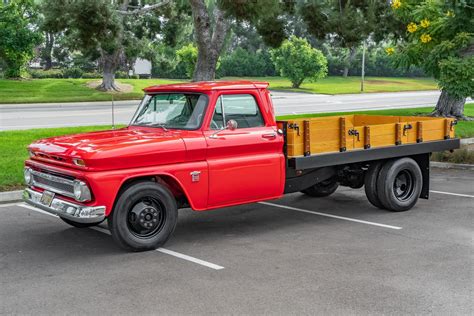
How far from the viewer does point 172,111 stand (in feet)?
25.7

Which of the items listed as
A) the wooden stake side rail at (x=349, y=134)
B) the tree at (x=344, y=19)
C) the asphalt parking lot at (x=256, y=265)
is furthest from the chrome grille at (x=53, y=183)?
the tree at (x=344, y=19)

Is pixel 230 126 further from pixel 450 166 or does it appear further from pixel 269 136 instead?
pixel 450 166

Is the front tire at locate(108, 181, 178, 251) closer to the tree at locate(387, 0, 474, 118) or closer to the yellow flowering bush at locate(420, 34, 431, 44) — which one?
the tree at locate(387, 0, 474, 118)

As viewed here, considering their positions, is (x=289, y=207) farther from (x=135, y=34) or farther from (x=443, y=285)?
(x=135, y=34)

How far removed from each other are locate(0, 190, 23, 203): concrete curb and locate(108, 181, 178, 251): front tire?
3.86 meters

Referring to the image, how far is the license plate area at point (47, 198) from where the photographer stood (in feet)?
22.9

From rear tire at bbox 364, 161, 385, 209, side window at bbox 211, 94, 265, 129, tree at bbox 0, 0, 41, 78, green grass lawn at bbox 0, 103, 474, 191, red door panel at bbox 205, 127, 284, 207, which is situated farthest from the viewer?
tree at bbox 0, 0, 41, 78

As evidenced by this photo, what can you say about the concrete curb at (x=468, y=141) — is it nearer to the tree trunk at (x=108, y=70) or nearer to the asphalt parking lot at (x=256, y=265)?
the asphalt parking lot at (x=256, y=265)

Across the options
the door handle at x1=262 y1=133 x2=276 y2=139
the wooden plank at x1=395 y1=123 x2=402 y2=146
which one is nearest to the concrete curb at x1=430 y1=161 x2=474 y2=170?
the wooden plank at x1=395 y1=123 x2=402 y2=146

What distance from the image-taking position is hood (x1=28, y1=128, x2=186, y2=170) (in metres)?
6.63

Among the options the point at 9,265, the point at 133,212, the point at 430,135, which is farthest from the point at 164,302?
the point at 430,135

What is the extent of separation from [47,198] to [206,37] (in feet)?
44.6

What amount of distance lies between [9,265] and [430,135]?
21.4 ft

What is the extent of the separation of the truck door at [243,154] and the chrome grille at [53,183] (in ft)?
5.39
